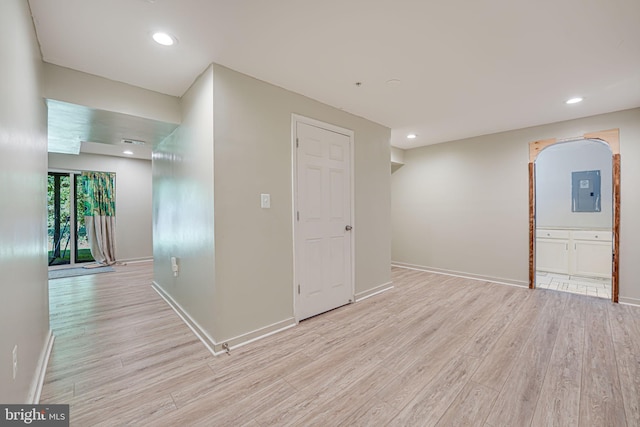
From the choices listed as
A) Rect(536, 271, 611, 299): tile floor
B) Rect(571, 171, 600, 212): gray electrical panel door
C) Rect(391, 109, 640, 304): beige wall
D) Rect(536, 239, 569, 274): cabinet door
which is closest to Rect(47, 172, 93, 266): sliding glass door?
Rect(391, 109, 640, 304): beige wall

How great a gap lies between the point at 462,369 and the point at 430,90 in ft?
8.66

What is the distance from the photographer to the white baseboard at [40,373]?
1.62m

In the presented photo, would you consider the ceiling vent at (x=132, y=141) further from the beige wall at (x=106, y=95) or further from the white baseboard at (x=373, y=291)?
the white baseboard at (x=373, y=291)

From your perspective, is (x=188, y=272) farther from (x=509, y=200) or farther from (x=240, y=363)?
(x=509, y=200)

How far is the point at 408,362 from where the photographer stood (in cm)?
213

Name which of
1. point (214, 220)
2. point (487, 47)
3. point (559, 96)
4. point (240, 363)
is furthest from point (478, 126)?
point (240, 363)

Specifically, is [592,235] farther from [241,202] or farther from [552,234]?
[241,202]

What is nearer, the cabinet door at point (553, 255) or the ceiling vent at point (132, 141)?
the ceiling vent at point (132, 141)

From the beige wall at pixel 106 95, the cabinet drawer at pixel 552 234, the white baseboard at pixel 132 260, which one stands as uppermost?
the beige wall at pixel 106 95

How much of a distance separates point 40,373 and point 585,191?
7.50 metres

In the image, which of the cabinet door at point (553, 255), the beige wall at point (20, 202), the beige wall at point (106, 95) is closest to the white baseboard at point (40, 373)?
the beige wall at point (20, 202)

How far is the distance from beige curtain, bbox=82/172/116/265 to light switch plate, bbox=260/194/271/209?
17.9 ft

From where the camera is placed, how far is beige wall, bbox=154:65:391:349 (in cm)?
230

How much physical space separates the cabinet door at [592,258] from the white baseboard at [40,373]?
6757 mm
